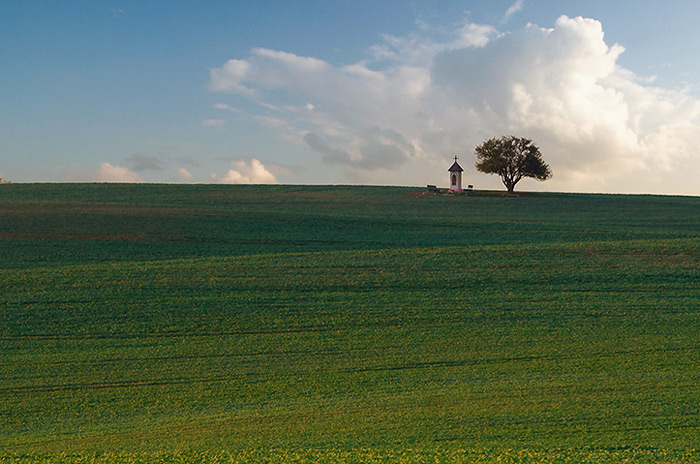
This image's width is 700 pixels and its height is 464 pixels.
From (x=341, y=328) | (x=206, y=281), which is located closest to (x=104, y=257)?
(x=206, y=281)

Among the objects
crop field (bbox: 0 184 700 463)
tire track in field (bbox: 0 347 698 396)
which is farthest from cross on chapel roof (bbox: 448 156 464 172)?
tire track in field (bbox: 0 347 698 396)

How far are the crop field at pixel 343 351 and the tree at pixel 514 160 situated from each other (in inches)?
1375

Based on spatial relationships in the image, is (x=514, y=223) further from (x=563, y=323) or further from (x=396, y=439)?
(x=396, y=439)

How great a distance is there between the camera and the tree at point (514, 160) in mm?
65688

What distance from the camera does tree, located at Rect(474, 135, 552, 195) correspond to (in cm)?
6569

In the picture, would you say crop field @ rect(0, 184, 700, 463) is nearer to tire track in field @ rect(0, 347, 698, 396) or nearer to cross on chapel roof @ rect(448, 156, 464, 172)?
tire track in field @ rect(0, 347, 698, 396)

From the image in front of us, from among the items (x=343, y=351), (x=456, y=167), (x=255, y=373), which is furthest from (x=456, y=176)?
(x=255, y=373)

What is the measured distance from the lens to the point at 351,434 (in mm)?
11125

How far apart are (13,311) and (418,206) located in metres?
38.1

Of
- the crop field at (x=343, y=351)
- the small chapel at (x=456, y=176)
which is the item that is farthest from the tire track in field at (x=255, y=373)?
the small chapel at (x=456, y=176)

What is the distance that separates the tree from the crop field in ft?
115

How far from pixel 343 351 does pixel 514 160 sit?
178 feet

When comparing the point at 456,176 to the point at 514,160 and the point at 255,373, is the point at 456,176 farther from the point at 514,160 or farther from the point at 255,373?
the point at 255,373

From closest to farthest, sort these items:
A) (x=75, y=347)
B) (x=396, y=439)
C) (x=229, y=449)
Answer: (x=229, y=449) → (x=396, y=439) → (x=75, y=347)
